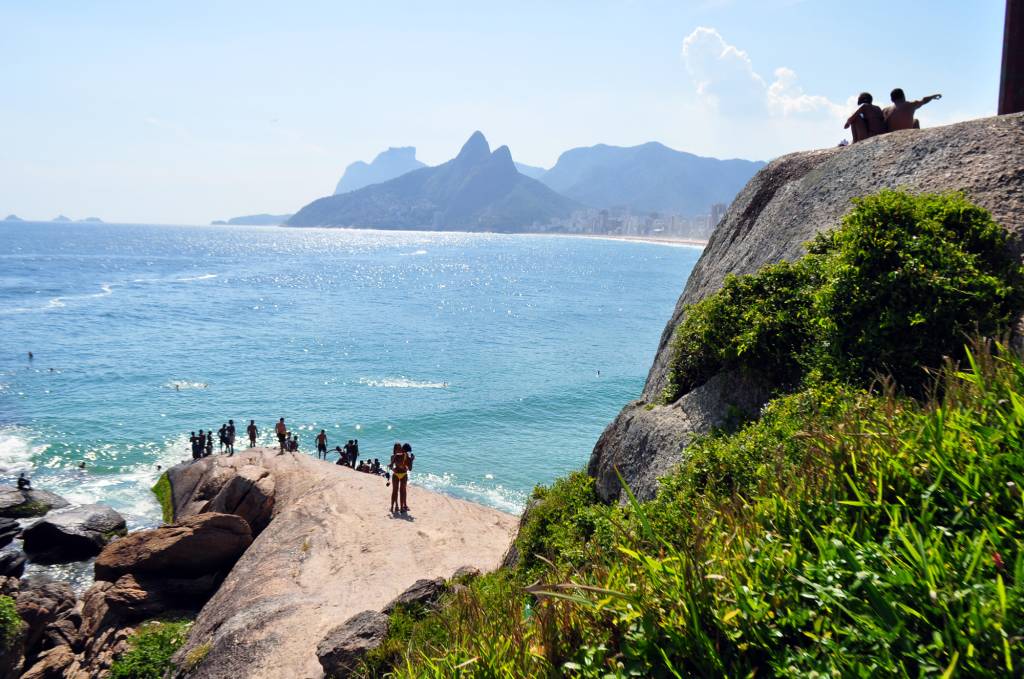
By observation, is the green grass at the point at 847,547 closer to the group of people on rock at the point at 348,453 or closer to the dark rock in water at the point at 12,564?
the group of people on rock at the point at 348,453

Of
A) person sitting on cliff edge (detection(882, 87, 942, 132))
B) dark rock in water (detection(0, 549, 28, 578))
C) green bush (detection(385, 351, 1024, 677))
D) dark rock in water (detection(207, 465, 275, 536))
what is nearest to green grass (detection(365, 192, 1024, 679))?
green bush (detection(385, 351, 1024, 677))

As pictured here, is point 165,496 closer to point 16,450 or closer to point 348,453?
point 348,453

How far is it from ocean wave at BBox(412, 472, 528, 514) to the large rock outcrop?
2028 centimetres

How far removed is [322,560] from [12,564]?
1478 cm

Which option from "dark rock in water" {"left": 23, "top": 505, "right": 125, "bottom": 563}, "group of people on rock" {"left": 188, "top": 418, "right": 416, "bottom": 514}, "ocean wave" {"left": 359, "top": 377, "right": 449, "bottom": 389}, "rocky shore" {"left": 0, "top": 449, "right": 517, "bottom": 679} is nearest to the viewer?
"rocky shore" {"left": 0, "top": 449, "right": 517, "bottom": 679}

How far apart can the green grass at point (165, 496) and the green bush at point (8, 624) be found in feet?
40.7

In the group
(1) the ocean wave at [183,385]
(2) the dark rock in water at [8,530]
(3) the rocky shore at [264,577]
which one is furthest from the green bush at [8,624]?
(1) the ocean wave at [183,385]

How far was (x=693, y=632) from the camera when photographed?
11.3 feet

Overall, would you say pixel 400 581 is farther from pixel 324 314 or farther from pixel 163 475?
pixel 324 314

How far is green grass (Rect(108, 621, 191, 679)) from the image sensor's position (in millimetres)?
13961

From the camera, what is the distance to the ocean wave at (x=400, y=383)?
5200 centimetres

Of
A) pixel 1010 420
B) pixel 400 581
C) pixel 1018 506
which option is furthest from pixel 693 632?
pixel 400 581

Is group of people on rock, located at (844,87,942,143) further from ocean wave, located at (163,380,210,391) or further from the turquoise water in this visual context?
ocean wave, located at (163,380,210,391)

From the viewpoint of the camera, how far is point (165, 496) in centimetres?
3088
